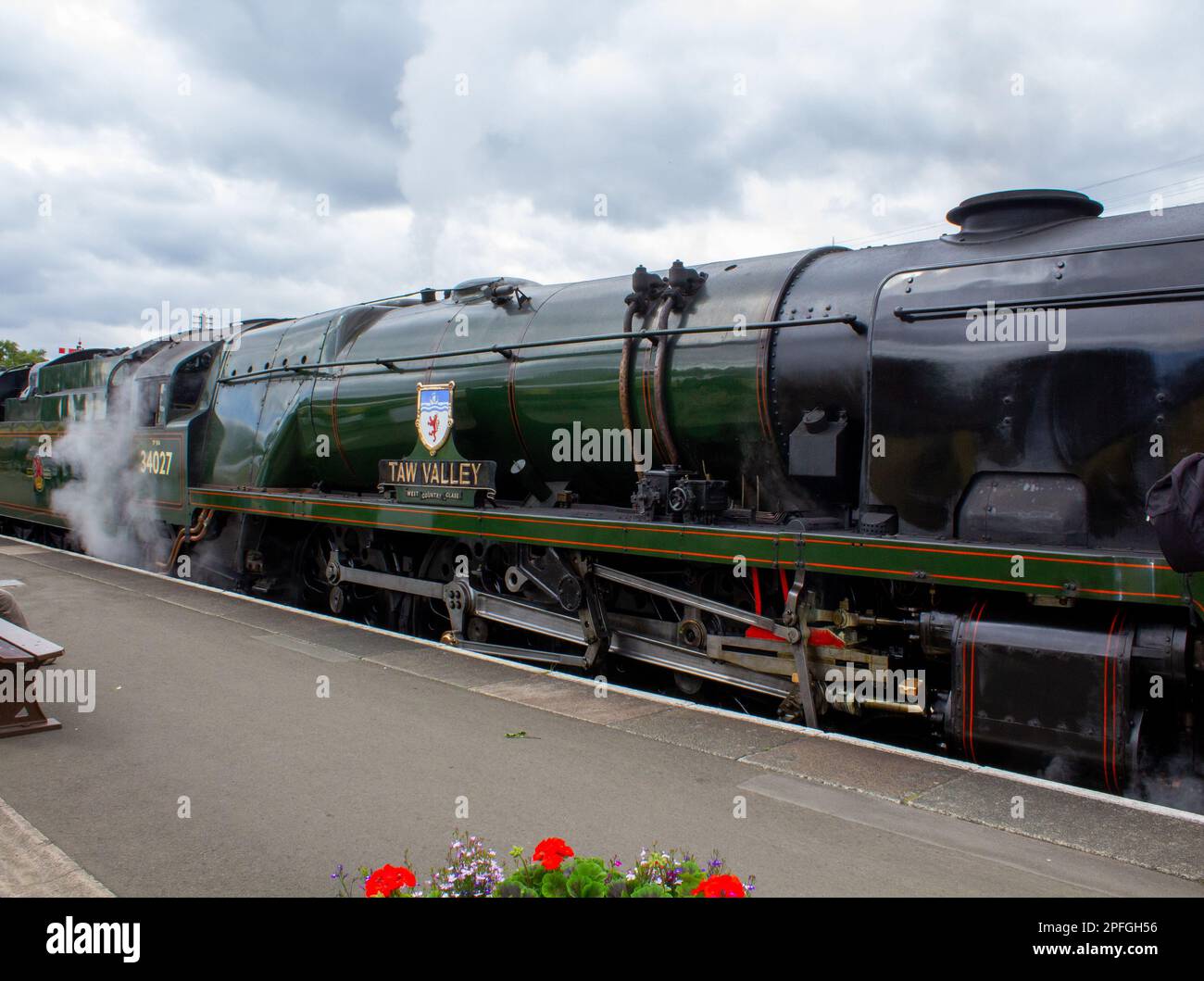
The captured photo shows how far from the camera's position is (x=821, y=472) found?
5.34 meters

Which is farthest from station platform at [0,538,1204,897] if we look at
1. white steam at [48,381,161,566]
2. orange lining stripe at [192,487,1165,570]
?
white steam at [48,381,161,566]

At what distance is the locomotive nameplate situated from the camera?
285 inches

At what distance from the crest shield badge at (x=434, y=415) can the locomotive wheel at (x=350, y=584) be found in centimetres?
144

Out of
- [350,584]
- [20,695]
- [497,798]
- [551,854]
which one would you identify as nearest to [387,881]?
[551,854]

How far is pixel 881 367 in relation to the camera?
4930 mm

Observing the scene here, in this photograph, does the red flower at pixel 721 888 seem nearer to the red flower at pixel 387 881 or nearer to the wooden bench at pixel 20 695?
the red flower at pixel 387 881

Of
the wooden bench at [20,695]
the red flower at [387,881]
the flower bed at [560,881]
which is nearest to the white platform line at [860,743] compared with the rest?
the flower bed at [560,881]

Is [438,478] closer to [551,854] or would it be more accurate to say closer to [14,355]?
[551,854]

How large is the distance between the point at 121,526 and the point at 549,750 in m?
10.5

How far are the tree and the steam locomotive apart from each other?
2423 inches

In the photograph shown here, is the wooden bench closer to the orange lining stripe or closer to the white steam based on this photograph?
the orange lining stripe

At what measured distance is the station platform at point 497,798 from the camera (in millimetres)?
3527
